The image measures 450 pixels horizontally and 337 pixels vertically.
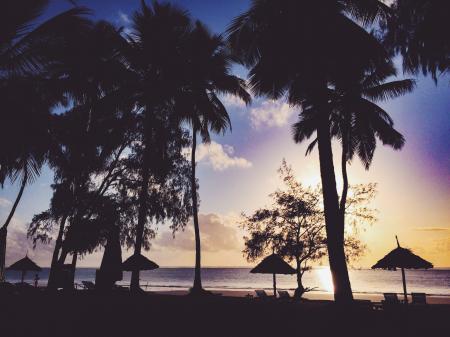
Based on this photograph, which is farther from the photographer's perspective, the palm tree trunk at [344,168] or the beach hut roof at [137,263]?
the palm tree trunk at [344,168]

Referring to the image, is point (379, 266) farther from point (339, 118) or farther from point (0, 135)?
point (0, 135)

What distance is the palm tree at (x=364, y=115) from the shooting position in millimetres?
17266

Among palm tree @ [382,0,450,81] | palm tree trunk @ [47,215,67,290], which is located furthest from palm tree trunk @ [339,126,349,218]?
palm tree trunk @ [47,215,67,290]

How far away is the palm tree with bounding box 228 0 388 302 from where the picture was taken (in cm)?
1020

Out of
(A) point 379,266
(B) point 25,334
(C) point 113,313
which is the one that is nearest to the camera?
(B) point 25,334

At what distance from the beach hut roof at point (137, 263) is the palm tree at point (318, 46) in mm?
9360

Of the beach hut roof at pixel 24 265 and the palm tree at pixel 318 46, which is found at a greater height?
the palm tree at pixel 318 46

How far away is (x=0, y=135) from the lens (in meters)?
7.89

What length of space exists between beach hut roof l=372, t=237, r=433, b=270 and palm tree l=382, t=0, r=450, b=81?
31.9 feet

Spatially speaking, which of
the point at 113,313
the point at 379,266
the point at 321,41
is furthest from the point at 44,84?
the point at 379,266

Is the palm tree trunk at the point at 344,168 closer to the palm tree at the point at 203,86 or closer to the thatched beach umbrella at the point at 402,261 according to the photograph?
the thatched beach umbrella at the point at 402,261

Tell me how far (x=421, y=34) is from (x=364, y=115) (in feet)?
28.4

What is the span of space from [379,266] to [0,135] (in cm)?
1693

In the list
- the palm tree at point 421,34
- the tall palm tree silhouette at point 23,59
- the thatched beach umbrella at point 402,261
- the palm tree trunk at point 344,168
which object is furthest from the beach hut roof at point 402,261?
the tall palm tree silhouette at point 23,59
